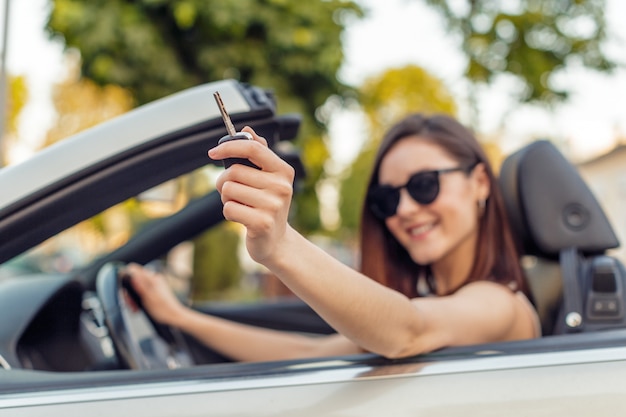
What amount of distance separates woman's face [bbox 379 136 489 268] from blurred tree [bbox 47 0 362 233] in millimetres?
7378

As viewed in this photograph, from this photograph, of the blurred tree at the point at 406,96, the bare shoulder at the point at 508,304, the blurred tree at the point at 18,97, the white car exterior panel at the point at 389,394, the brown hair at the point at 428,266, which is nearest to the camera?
the white car exterior panel at the point at 389,394

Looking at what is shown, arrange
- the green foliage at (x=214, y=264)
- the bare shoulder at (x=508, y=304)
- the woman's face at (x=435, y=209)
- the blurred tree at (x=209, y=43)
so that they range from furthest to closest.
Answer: the green foliage at (x=214, y=264)
the blurred tree at (x=209, y=43)
the woman's face at (x=435, y=209)
the bare shoulder at (x=508, y=304)

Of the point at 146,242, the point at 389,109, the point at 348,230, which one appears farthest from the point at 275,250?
the point at 348,230

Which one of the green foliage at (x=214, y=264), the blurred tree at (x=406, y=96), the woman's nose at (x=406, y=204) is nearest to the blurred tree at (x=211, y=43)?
the green foliage at (x=214, y=264)

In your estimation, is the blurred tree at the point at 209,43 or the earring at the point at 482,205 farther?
the blurred tree at the point at 209,43

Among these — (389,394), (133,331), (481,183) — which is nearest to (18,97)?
(133,331)

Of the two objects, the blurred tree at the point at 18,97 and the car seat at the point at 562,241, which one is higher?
the blurred tree at the point at 18,97

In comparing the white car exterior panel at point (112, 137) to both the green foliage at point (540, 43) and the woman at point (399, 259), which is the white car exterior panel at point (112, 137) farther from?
the green foliage at point (540, 43)

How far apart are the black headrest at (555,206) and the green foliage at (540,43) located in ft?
29.3

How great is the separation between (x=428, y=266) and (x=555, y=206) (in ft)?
1.41

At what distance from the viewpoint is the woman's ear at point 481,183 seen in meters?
2.05

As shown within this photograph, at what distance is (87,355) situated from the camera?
2098 mm

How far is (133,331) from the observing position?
2047 mm

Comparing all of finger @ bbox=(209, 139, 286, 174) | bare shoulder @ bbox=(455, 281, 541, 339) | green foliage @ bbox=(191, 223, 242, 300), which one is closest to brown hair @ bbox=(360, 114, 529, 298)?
bare shoulder @ bbox=(455, 281, 541, 339)
